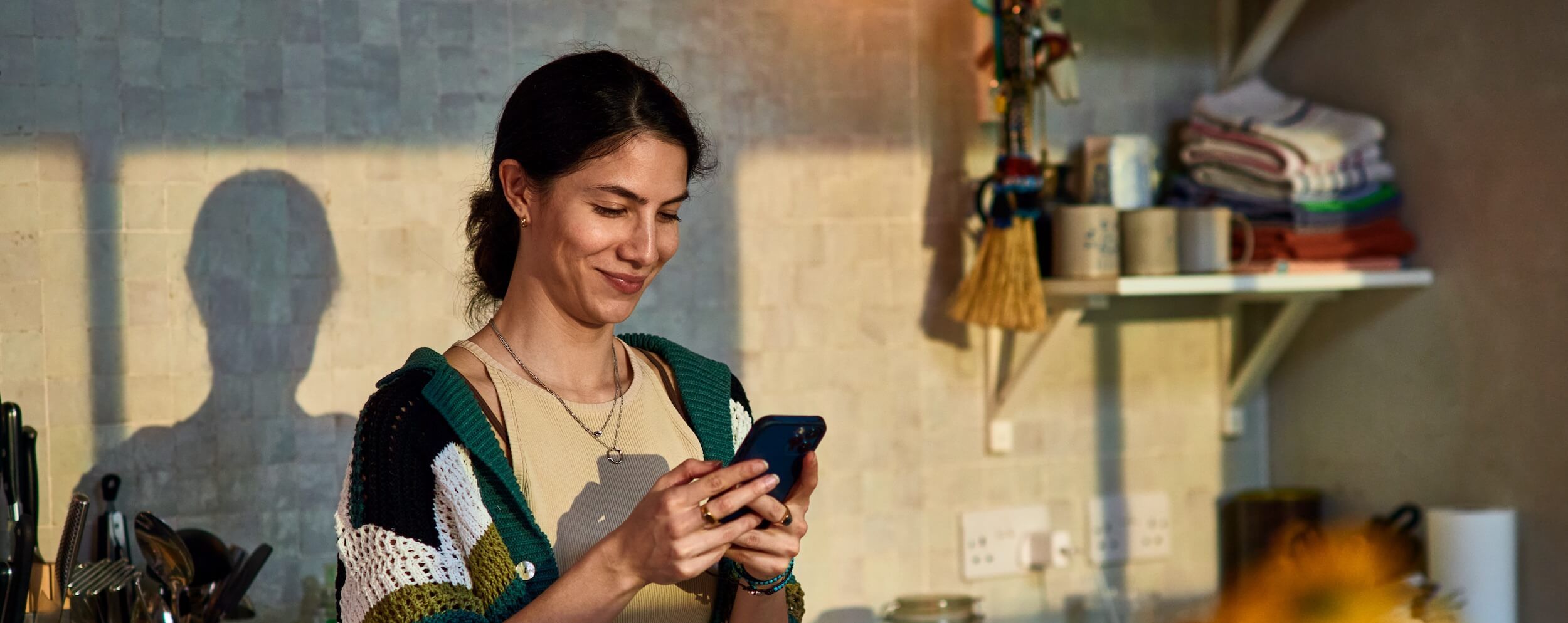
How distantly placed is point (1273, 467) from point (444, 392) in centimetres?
175

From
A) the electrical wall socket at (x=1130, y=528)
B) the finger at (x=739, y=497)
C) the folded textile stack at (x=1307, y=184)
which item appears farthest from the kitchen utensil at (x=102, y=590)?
the folded textile stack at (x=1307, y=184)

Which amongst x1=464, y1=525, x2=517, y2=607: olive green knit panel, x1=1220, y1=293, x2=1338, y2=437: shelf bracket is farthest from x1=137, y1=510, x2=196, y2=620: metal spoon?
x1=1220, y1=293, x2=1338, y2=437: shelf bracket

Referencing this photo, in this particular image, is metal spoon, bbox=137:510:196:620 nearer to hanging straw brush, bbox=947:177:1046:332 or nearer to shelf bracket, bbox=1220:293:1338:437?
hanging straw brush, bbox=947:177:1046:332

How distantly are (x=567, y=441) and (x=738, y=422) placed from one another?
213 mm

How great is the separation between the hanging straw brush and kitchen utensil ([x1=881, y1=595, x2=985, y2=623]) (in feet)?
1.32

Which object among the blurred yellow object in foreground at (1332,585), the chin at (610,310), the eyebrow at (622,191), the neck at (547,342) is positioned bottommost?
the blurred yellow object in foreground at (1332,585)

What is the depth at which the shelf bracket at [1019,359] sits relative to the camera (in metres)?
2.12

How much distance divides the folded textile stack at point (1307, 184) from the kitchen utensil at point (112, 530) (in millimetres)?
1599

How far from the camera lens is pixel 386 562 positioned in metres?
1.06

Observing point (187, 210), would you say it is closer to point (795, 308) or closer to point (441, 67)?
point (441, 67)

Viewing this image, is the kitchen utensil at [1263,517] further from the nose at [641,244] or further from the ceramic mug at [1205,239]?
the nose at [641,244]

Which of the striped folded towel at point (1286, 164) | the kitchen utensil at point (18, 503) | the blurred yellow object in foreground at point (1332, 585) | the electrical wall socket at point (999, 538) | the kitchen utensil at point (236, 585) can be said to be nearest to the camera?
the blurred yellow object in foreground at point (1332, 585)

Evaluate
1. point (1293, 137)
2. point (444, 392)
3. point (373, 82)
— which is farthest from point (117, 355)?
point (1293, 137)

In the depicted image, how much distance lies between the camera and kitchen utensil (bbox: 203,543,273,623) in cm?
165
